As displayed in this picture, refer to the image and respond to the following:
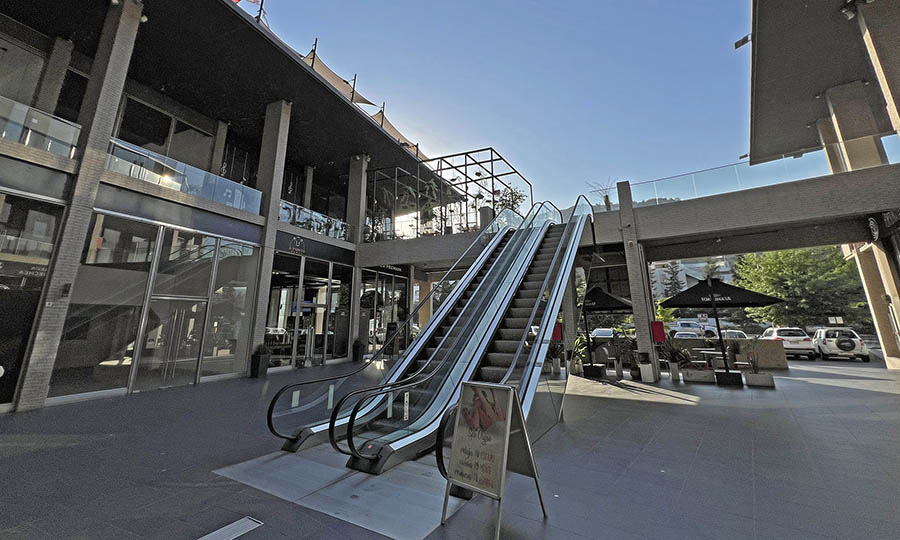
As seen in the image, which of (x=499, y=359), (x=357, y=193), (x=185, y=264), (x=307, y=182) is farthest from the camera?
(x=307, y=182)

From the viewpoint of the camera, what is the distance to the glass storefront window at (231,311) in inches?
383

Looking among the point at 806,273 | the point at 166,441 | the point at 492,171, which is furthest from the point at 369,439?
the point at 806,273

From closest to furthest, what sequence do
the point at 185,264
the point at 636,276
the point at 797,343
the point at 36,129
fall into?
the point at 36,129 < the point at 185,264 < the point at 636,276 < the point at 797,343

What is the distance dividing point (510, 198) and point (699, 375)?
40.9 ft

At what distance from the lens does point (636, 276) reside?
33.9 feet

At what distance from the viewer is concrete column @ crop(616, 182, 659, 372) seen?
32.9 ft

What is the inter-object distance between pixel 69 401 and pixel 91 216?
3715 millimetres

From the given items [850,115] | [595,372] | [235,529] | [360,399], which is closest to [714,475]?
[360,399]

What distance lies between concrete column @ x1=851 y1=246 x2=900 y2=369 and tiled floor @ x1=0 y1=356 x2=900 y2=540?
7505 mm

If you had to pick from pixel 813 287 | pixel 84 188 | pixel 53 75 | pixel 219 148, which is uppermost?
pixel 219 148

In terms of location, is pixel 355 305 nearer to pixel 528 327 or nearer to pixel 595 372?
pixel 595 372

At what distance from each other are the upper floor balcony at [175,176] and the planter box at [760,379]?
1458cm

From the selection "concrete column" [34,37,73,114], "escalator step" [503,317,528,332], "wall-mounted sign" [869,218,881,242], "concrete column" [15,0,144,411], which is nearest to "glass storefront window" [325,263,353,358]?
"concrete column" [15,0,144,411]

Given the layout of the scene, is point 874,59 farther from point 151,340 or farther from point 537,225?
point 151,340
